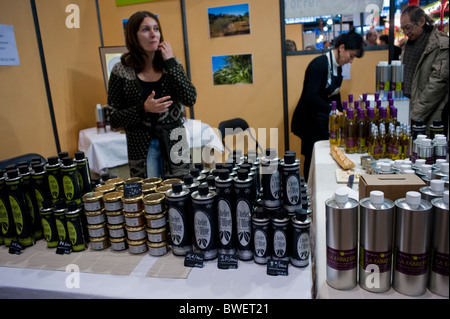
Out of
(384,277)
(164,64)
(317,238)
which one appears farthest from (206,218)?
(164,64)

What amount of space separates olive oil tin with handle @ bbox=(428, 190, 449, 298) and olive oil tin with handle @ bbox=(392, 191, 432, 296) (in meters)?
0.01

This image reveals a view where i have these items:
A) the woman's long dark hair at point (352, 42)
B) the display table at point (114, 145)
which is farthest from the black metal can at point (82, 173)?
the woman's long dark hair at point (352, 42)

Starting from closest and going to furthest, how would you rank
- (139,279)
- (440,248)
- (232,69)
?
(440,248), (139,279), (232,69)

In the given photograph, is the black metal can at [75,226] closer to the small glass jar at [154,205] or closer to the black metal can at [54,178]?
the black metal can at [54,178]

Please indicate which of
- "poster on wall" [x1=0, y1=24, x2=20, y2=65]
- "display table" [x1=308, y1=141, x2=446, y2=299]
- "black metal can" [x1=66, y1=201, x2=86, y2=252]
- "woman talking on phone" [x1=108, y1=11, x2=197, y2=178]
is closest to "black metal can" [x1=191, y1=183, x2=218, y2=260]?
"display table" [x1=308, y1=141, x2=446, y2=299]

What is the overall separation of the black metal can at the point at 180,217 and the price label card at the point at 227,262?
5.4 inches

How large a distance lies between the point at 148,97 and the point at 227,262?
1.15 m

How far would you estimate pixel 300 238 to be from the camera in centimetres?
112

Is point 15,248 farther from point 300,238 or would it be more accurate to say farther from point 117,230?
point 300,238

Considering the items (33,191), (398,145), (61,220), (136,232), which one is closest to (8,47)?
(33,191)

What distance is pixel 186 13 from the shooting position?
4105 millimetres

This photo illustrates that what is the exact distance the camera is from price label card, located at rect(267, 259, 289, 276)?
3.68 ft
